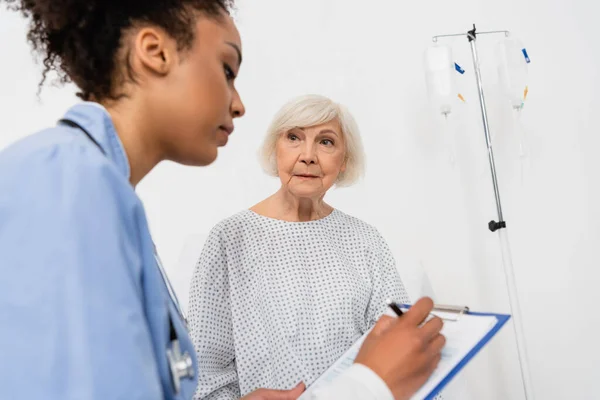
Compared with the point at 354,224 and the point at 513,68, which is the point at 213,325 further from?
the point at 513,68

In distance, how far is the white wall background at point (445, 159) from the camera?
173 centimetres

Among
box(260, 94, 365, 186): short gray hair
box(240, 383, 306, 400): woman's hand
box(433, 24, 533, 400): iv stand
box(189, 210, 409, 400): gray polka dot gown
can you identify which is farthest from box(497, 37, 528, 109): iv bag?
box(240, 383, 306, 400): woman's hand

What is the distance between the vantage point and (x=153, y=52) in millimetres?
538

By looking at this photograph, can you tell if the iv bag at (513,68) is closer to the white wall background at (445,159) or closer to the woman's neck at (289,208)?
the white wall background at (445,159)

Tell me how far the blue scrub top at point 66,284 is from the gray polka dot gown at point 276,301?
80 cm

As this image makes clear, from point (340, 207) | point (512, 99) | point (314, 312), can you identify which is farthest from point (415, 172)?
point (314, 312)

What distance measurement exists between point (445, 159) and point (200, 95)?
1.42 m

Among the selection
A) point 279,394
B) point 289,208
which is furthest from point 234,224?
point 279,394

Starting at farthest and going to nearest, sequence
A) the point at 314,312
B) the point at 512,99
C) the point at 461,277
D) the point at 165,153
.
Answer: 1. the point at 461,277
2. the point at 512,99
3. the point at 314,312
4. the point at 165,153

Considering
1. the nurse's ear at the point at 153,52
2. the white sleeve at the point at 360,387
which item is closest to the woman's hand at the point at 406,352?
the white sleeve at the point at 360,387

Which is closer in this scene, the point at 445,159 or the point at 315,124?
the point at 315,124

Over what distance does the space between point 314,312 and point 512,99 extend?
923 mm

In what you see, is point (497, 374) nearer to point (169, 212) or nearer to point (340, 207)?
point (340, 207)

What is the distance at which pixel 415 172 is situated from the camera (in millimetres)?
1854
